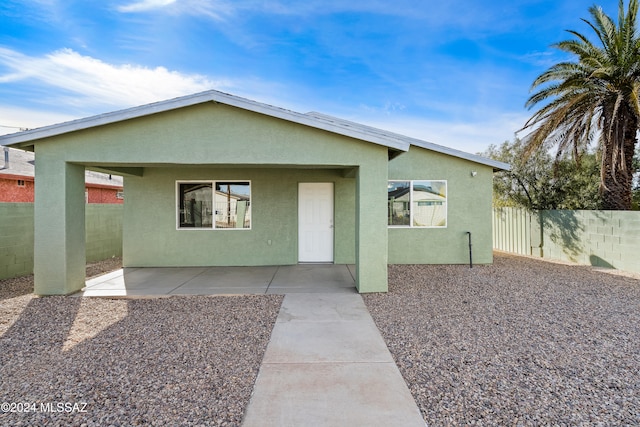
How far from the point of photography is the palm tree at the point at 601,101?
301 inches

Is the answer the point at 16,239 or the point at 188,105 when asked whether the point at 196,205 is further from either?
the point at 16,239

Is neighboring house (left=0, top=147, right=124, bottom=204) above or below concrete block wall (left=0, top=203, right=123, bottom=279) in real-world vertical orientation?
above

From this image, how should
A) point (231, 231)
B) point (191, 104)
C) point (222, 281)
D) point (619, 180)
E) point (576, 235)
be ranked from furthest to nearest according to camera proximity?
point (576, 235), point (231, 231), point (619, 180), point (222, 281), point (191, 104)

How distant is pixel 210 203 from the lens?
8695 millimetres

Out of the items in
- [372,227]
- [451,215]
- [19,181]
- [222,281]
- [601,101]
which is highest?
[601,101]

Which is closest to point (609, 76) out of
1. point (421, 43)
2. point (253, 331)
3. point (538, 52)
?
point (538, 52)

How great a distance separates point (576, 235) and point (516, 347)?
7.90 meters

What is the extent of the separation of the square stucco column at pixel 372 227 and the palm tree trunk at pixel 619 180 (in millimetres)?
7127

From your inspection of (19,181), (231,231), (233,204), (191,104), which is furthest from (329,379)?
(19,181)

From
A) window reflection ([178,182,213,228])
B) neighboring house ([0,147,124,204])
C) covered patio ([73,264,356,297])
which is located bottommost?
covered patio ([73,264,356,297])

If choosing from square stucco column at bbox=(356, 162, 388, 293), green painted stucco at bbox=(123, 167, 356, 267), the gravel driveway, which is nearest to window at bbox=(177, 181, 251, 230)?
green painted stucco at bbox=(123, 167, 356, 267)

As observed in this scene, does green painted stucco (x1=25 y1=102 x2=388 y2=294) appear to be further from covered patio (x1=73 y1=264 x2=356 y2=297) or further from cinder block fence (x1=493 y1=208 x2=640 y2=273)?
cinder block fence (x1=493 y1=208 x2=640 y2=273)

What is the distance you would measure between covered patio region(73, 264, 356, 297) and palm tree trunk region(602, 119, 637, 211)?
7602mm

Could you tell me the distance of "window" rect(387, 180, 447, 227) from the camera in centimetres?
894
